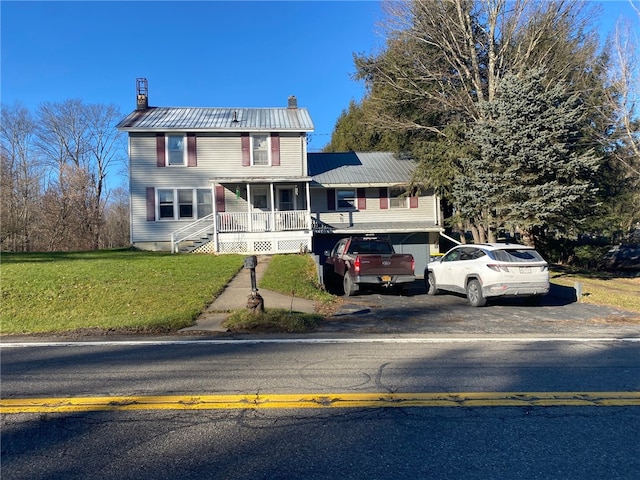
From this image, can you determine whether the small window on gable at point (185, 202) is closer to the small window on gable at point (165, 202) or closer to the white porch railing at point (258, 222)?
the small window on gable at point (165, 202)

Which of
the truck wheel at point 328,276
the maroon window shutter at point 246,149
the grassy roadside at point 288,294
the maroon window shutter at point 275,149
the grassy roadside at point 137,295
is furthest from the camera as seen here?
the maroon window shutter at point 275,149

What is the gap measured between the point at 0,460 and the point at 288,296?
894cm

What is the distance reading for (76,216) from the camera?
1460 inches

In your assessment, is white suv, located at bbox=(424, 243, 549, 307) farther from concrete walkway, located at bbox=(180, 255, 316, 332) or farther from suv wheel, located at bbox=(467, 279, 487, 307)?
concrete walkway, located at bbox=(180, 255, 316, 332)

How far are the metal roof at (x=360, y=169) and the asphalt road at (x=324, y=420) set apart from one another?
18.4 m

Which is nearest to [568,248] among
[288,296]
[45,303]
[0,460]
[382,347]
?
[288,296]

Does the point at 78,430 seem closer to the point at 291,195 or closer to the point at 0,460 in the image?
the point at 0,460

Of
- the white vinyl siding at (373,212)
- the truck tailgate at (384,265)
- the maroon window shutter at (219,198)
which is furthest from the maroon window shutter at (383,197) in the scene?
the truck tailgate at (384,265)

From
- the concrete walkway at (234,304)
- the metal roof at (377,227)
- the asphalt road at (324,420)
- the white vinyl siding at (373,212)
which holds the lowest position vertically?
the asphalt road at (324,420)

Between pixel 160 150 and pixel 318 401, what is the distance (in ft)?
71.4

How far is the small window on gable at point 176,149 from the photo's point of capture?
23547mm

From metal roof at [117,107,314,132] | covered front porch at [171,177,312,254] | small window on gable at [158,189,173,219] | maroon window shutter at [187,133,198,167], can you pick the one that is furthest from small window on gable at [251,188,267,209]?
small window on gable at [158,189,173,219]

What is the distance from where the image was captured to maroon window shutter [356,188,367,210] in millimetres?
24641

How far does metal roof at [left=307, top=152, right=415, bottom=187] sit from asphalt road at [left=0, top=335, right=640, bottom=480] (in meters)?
18.4
